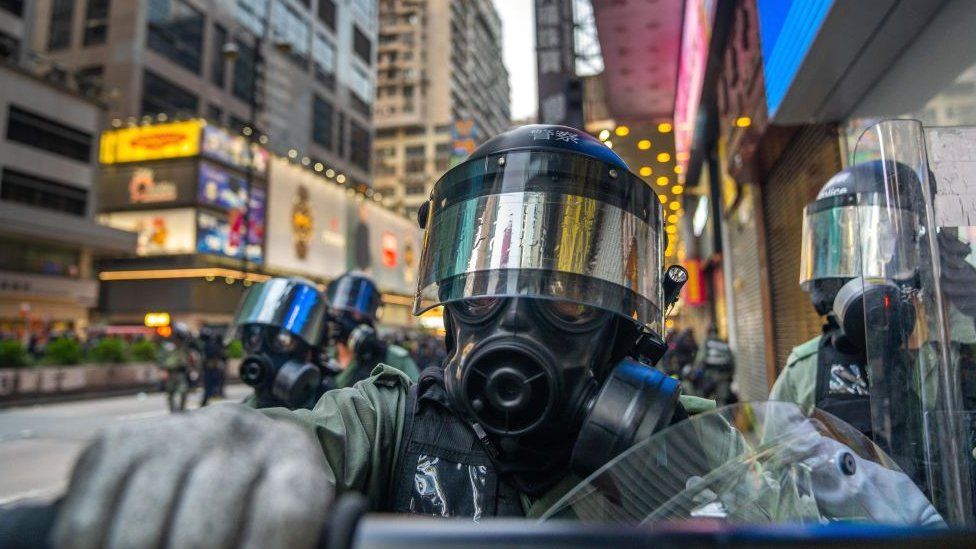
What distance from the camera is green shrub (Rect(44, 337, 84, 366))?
581 inches

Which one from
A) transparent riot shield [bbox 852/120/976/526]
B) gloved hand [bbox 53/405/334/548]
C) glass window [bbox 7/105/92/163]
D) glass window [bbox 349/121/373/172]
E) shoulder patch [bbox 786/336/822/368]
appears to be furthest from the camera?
glass window [bbox 349/121/373/172]

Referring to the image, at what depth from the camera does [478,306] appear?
1.51 meters

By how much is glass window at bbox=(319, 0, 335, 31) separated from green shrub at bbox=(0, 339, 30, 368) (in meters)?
36.4

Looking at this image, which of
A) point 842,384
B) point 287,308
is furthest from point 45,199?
point 842,384

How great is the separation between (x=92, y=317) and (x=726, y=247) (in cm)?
2809

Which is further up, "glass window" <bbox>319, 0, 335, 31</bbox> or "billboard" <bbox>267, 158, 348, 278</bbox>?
"glass window" <bbox>319, 0, 335, 31</bbox>

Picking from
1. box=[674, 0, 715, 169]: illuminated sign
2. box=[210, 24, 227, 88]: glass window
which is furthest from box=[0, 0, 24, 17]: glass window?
box=[674, 0, 715, 169]: illuminated sign

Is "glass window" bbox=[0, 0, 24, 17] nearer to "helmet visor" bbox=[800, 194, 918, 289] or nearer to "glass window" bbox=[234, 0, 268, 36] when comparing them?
"glass window" bbox=[234, 0, 268, 36]

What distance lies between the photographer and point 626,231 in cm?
155

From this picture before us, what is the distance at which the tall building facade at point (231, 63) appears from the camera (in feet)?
92.7

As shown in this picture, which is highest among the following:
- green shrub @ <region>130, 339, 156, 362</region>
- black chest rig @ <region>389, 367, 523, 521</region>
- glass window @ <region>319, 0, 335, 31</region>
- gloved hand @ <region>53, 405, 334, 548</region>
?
glass window @ <region>319, 0, 335, 31</region>

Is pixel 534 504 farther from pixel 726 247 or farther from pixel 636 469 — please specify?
pixel 726 247

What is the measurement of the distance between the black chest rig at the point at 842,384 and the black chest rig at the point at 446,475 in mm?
Result: 1759

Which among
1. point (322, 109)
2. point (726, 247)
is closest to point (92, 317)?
point (322, 109)
